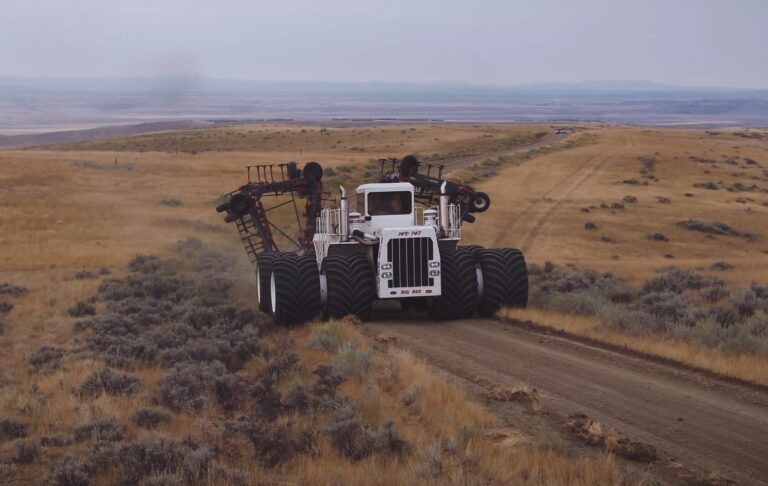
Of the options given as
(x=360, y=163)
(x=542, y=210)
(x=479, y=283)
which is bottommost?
(x=542, y=210)

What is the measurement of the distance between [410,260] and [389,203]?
228cm

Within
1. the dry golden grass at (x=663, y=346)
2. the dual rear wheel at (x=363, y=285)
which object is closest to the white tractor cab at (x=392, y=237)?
the dual rear wheel at (x=363, y=285)

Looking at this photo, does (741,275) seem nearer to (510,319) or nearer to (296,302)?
(510,319)

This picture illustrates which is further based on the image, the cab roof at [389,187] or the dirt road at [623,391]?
the cab roof at [389,187]

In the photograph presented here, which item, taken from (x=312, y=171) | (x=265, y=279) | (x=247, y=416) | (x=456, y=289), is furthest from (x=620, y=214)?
(x=247, y=416)

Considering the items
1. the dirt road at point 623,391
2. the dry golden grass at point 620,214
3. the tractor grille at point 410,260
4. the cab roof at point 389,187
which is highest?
the cab roof at point 389,187

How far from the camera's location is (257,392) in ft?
41.5

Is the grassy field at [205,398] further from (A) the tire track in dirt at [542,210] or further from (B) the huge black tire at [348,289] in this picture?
(A) the tire track in dirt at [542,210]

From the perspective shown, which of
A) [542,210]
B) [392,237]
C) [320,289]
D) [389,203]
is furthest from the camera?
[542,210]

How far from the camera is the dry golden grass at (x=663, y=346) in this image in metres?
14.2

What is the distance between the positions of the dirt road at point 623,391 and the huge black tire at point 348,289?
0.68 m

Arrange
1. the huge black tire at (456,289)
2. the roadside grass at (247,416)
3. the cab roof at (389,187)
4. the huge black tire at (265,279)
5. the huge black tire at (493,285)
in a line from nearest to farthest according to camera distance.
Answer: the roadside grass at (247,416), the huge black tire at (456,289), the huge black tire at (493,285), the cab roof at (389,187), the huge black tire at (265,279)

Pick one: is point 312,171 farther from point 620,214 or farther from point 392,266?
point 620,214

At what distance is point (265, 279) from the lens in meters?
21.0
